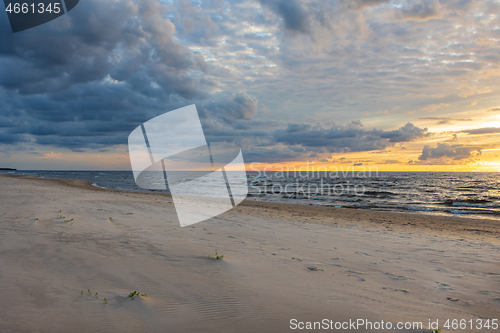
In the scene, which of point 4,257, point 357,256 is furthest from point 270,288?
point 4,257

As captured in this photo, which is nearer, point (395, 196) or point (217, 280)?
point (217, 280)

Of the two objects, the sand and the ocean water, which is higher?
the sand

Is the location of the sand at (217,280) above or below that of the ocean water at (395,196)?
above

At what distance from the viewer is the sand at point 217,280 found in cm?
316

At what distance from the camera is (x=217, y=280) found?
170 inches

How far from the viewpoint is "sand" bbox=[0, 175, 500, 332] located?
124 inches

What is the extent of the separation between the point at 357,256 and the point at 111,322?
5509mm

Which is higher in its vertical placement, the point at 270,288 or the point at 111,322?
the point at 111,322

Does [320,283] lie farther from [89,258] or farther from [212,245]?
[89,258]

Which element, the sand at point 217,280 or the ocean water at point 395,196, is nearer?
the sand at point 217,280

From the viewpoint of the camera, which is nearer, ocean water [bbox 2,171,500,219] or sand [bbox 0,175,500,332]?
sand [bbox 0,175,500,332]

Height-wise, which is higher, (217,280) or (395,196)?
(217,280)

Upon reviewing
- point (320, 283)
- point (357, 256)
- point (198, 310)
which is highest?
point (198, 310)

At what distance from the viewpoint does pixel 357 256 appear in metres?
6.27
